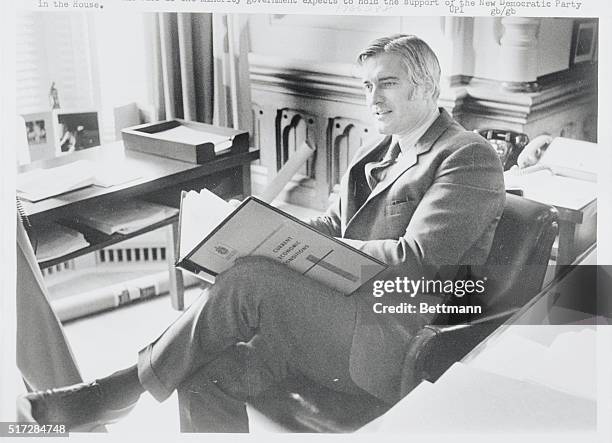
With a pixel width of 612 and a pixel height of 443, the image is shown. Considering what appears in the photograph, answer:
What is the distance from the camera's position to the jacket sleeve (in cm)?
83

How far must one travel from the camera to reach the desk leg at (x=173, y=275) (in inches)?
36.1

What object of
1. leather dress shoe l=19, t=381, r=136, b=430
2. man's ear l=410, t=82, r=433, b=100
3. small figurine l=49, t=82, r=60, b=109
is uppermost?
man's ear l=410, t=82, r=433, b=100

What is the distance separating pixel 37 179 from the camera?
964 millimetres

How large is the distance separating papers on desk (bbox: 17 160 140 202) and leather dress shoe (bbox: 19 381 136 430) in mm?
263

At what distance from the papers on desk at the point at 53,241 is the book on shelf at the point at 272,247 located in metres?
0.16

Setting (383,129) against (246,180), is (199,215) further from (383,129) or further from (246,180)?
(383,129)

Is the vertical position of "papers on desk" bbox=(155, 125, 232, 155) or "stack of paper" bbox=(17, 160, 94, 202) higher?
"papers on desk" bbox=(155, 125, 232, 155)

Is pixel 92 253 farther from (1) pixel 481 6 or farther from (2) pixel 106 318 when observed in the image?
(1) pixel 481 6

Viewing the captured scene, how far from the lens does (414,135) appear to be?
2.81ft

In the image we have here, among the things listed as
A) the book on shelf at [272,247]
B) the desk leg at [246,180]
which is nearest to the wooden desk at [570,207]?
the book on shelf at [272,247]

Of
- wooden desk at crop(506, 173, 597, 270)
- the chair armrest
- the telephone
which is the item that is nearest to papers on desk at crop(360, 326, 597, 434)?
the chair armrest

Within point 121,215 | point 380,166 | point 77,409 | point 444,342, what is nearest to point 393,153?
point 380,166

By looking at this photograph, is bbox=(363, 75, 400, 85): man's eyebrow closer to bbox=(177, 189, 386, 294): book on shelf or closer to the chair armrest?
bbox=(177, 189, 386, 294): book on shelf

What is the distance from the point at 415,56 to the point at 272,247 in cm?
29
